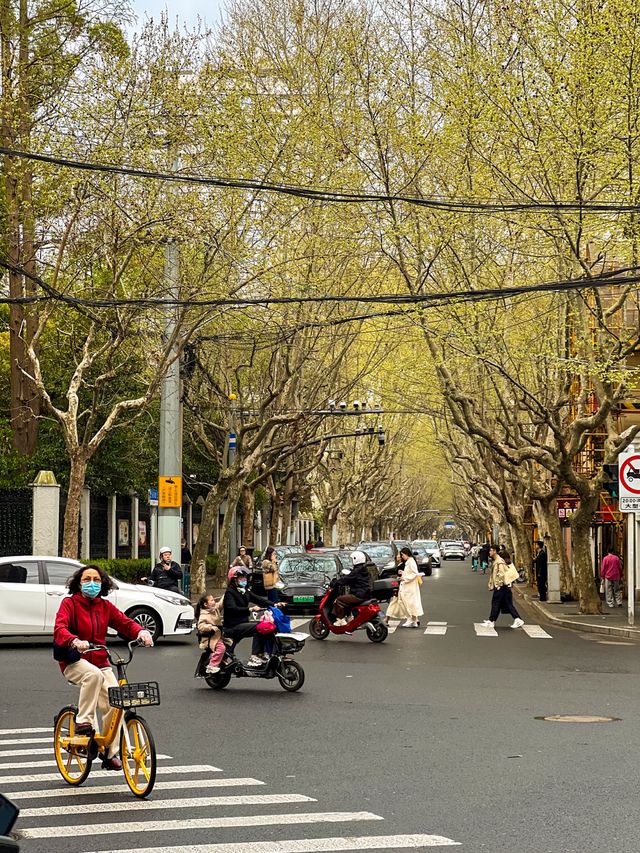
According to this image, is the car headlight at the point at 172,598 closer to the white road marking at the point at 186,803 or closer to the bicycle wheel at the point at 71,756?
the bicycle wheel at the point at 71,756

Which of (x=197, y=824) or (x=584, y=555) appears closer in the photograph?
(x=197, y=824)

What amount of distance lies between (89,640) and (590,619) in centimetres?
2082

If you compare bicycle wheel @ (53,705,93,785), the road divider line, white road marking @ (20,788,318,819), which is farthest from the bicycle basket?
the road divider line

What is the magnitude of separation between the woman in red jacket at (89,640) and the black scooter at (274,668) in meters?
6.06

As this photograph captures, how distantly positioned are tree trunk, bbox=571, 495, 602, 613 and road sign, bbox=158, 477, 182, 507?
965cm

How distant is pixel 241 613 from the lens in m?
16.2

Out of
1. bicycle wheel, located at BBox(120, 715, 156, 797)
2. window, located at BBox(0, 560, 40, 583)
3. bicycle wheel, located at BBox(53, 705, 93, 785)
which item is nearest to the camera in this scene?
bicycle wheel, located at BBox(120, 715, 156, 797)

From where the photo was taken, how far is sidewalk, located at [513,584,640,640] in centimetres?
2580

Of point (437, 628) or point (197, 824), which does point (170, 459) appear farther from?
point (197, 824)

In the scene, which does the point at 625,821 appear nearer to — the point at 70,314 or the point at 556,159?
the point at 556,159

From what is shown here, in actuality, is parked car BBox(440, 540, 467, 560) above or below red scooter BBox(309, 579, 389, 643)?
below

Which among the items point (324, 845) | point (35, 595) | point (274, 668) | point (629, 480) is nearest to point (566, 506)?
point (629, 480)

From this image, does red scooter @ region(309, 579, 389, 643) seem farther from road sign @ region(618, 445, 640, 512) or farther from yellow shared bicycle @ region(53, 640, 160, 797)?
yellow shared bicycle @ region(53, 640, 160, 797)

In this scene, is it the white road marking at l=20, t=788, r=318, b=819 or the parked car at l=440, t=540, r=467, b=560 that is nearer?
the white road marking at l=20, t=788, r=318, b=819
